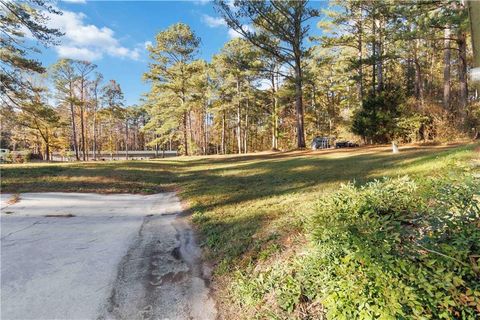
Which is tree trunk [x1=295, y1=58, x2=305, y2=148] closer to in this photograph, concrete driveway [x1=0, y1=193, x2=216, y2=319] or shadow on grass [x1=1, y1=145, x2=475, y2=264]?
shadow on grass [x1=1, y1=145, x2=475, y2=264]

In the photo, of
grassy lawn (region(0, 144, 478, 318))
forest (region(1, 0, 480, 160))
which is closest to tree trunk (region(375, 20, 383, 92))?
forest (region(1, 0, 480, 160))

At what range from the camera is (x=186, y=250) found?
4.25 metres

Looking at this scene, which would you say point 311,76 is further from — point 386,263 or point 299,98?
point 386,263

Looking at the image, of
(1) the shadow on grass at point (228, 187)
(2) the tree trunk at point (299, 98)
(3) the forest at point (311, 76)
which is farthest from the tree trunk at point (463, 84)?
(2) the tree trunk at point (299, 98)

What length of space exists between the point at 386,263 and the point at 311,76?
18123mm

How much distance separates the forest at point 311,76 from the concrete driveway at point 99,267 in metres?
3.43

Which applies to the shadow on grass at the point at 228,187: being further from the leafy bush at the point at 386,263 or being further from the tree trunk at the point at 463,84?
the tree trunk at the point at 463,84

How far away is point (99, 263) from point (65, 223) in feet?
7.54

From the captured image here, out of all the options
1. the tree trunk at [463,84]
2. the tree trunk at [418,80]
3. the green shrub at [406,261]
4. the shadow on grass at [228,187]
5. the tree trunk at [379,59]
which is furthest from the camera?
the tree trunk at [379,59]

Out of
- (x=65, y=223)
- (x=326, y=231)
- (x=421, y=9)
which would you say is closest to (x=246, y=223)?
(x=326, y=231)

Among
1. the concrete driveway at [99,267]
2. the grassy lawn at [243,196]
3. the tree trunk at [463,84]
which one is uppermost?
the tree trunk at [463,84]

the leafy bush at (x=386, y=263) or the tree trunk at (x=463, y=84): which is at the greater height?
the tree trunk at (x=463, y=84)

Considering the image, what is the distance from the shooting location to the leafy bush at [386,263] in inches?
65.4

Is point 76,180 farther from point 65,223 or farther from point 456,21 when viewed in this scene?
point 456,21
